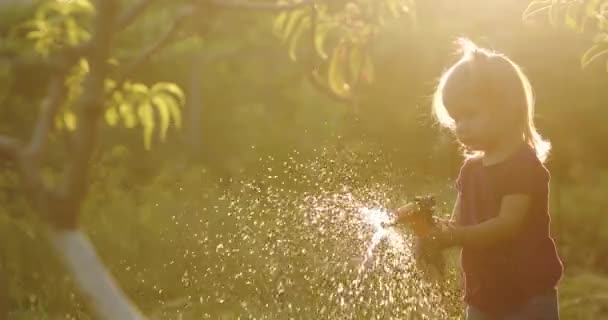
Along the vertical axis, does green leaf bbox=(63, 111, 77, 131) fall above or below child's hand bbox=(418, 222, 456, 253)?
above

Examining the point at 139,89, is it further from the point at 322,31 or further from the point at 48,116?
the point at 322,31

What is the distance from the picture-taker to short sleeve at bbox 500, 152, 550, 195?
3.99 metres

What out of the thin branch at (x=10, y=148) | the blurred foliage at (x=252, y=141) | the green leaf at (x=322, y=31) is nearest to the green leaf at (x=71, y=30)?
the thin branch at (x=10, y=148)

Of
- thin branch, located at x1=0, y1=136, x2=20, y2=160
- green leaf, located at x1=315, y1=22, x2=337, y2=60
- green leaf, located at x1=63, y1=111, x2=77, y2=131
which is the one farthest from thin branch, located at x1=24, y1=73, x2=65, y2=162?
green leaf, located at x1=315, y1=22, x2=337, y2=60

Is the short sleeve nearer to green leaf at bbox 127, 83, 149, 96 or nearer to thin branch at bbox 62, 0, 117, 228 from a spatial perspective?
green leaf at bbox 127, 83, 149, 96

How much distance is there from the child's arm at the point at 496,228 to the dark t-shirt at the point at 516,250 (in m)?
0.04

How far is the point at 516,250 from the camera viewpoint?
4.04 m

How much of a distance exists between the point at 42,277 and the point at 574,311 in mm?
4500

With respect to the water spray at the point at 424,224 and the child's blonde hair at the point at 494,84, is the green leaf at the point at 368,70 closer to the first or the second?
the water spray at the point at 424,224

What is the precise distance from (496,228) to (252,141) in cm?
1218

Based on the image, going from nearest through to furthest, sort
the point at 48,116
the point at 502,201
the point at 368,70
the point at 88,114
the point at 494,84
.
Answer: the point at 368,70, the point at 88,114, the point at 48,116, the point at 502,201, the point at 494,84

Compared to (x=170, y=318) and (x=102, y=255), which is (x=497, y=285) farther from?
(x=102, y=255)

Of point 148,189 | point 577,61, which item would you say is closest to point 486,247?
point 148,189

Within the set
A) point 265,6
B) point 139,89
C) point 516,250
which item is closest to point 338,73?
point 265,6
